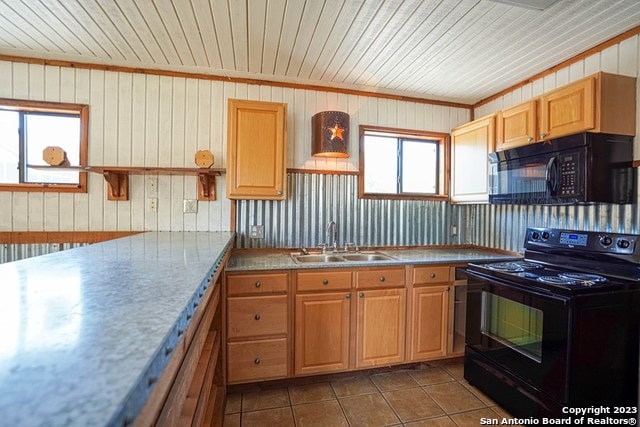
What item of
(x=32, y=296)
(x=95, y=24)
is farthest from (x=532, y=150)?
(x=95, y=24)

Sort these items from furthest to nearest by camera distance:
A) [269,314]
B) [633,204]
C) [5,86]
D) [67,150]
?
1. [67,150]
2. [5,86]
3. [269,314]
4. [633,204]

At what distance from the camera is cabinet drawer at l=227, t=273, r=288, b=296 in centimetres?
204

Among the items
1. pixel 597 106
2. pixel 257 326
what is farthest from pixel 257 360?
Result: pixel 597 106

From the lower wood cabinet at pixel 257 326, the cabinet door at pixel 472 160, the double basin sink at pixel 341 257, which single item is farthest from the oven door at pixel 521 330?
the lower wood cabinet at pixel 257 326

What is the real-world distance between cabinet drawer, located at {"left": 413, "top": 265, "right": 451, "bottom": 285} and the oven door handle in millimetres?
893

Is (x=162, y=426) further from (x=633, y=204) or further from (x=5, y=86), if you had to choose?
(x=5, y=86)

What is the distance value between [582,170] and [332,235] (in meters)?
1.81

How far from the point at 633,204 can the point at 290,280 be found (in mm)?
2239

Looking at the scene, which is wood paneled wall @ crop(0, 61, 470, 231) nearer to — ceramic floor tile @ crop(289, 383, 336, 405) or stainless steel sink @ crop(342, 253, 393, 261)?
stainless steel sink @ crop(342, 253, 393, 261)

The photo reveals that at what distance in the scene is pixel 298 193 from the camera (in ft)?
8.85

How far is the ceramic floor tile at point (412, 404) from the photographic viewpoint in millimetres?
1893

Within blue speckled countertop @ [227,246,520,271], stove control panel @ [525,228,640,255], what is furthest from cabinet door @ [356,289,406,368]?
stove control panel @ [525,228,640,255]

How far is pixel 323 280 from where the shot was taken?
2.17m

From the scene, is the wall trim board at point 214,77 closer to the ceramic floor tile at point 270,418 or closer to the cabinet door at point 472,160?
the cabinet door at point 472,160
